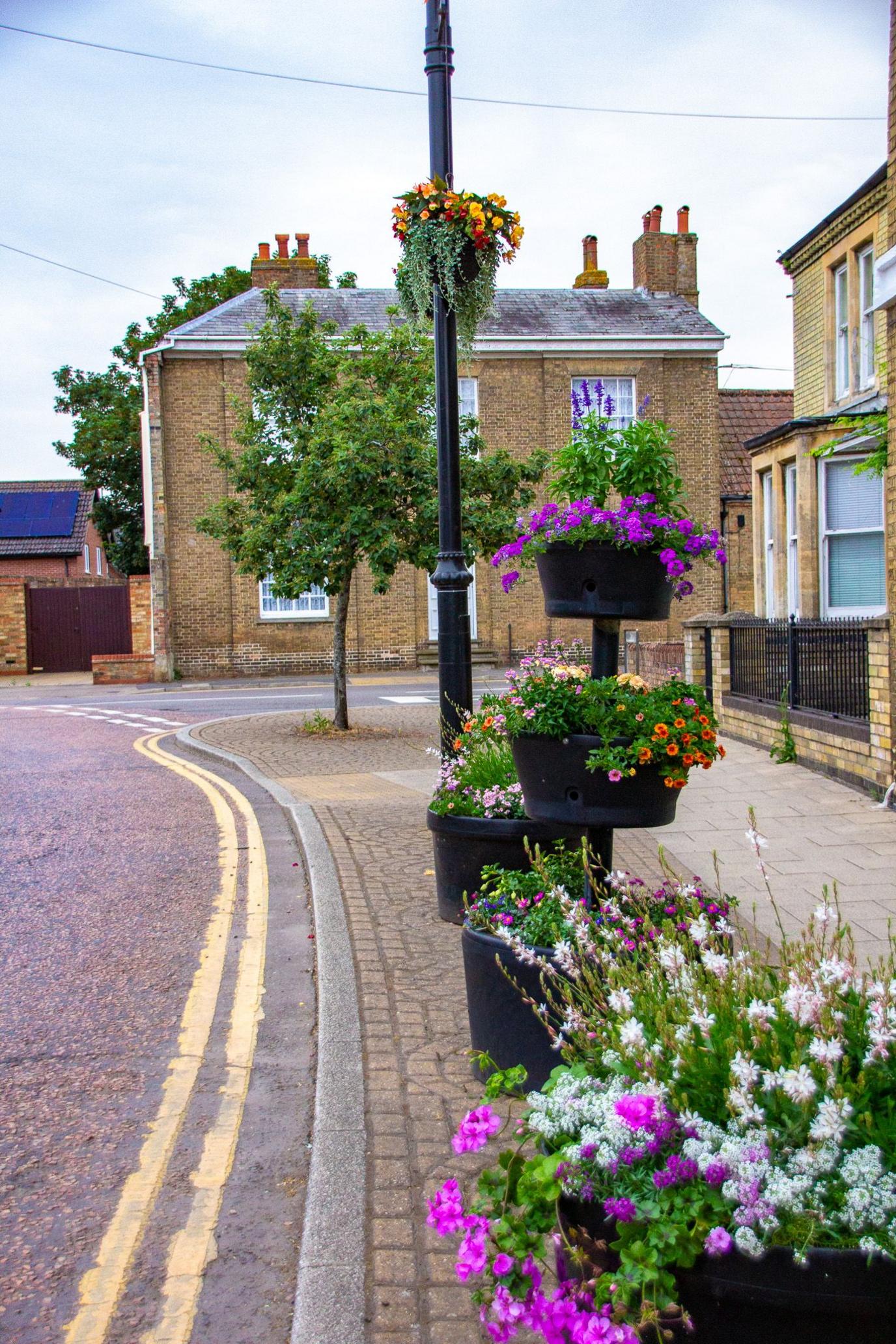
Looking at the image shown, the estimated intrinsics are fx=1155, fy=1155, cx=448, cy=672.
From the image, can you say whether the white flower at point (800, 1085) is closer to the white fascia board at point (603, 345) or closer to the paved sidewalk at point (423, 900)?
the paved sidewalk at point (423, 900)

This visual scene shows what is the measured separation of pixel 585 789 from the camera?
4.03m

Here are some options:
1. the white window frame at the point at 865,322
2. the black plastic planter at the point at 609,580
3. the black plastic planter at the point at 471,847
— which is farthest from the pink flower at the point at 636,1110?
the white window frame at the point at 865,322

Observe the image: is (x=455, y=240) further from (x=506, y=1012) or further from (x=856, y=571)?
(x=856, y=571)

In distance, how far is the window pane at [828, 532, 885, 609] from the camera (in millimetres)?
17203

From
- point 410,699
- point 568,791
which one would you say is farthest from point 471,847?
point 410,699

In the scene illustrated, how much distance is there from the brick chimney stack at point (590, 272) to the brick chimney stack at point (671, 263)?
1.51 metres

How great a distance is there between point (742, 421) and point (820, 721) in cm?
2207

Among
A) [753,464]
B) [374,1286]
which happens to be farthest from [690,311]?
[374,1286]

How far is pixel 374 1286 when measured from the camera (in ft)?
9.59

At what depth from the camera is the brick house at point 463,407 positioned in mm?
27297

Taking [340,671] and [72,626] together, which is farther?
[72,626]

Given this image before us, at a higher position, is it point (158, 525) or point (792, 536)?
point (158, 525)

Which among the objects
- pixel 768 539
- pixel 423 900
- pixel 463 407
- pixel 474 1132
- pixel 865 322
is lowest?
pixel 423 900

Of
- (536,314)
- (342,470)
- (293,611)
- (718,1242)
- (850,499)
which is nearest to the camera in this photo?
(718,1242)
